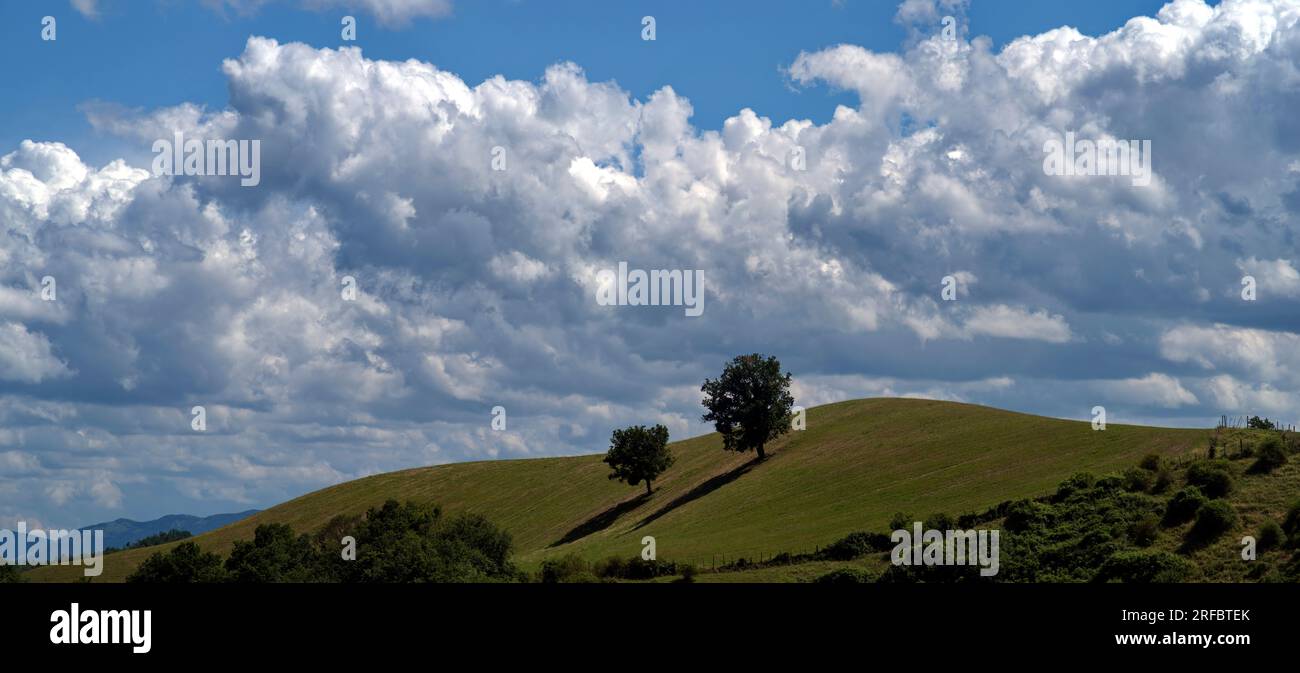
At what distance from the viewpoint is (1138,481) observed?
3408 inches

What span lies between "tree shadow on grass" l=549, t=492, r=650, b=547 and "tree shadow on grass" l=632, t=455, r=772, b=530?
23.6 feet

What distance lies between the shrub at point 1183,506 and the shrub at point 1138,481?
7435 millimetres

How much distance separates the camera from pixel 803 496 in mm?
125688

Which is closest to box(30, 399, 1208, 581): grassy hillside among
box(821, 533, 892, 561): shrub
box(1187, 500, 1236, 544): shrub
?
box(821, 533, 892, 561): shrub

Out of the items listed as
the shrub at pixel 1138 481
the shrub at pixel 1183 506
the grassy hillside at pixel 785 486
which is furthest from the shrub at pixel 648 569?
the shrub at pixel 1183 506

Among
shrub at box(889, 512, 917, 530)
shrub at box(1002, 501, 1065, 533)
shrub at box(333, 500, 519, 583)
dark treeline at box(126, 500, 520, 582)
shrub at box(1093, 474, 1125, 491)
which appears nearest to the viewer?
shrub at box(1002, 501, 1065, 533)

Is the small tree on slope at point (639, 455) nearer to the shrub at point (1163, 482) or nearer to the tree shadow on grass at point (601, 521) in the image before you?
the tree shadow on grass at point (601, 521)

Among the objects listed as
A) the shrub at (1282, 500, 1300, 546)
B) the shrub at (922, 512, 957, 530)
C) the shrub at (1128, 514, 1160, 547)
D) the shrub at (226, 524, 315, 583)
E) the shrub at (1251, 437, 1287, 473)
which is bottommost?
the shrub at (226, 524, 315, 583)

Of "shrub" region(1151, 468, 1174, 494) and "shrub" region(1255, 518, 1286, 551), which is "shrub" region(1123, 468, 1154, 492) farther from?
"shrub" region(1255, 518, 1286, 551)

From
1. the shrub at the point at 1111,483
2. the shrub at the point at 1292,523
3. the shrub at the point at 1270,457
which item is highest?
the shrub at the point at 1270,457

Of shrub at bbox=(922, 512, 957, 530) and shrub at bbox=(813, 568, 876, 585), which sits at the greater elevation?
shrub at bbox=(922, 512, 957, 530)

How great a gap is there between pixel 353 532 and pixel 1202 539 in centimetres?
9527

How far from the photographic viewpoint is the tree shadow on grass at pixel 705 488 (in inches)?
5468

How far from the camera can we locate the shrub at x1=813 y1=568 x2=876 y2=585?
7906 cm
